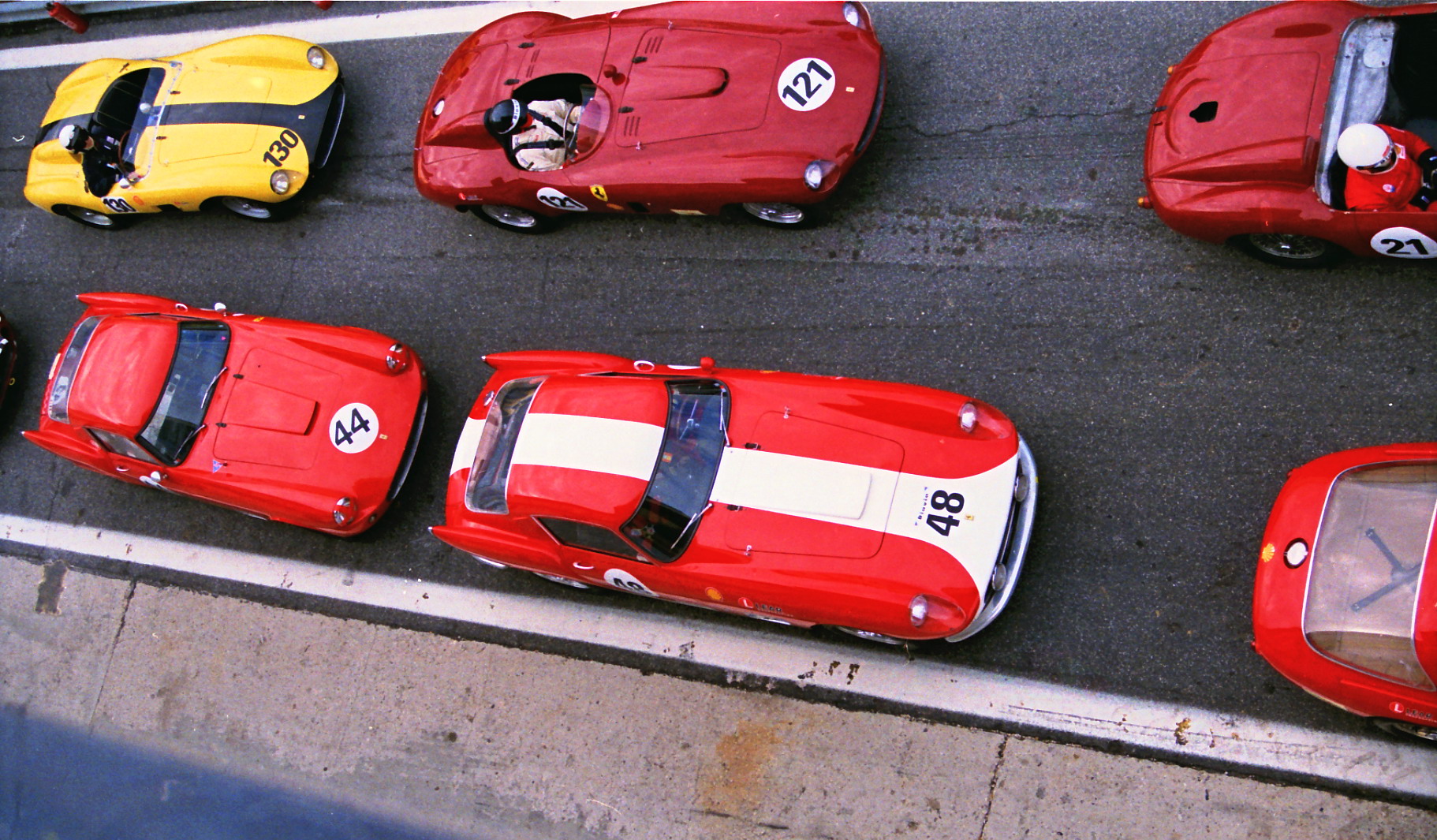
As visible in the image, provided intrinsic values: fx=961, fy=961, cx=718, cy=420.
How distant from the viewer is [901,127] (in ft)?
22.1

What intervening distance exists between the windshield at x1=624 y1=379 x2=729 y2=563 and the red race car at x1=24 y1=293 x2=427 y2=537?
6.77ft

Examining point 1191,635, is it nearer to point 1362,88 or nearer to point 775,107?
point 1362,88

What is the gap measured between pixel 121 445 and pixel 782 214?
4.73 metres

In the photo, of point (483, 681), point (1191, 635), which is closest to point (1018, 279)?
point (1191, 635)

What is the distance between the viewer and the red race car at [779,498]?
495cm

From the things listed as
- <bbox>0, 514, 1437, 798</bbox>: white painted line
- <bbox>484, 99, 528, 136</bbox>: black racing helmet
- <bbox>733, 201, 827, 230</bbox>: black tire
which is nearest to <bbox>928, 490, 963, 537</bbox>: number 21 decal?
<bbox>0, 514, 1437, 798</bbox>: white painted line

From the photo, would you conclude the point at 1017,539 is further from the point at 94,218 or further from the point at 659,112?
the point at 94,218

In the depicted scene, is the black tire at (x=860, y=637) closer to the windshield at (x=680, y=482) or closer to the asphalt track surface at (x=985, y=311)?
the asphalt track surface at (x=985, y=311)

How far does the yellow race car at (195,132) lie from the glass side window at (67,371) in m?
1.21

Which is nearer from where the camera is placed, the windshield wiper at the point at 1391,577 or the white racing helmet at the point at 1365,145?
the windshield wiper at the point at 1391,577

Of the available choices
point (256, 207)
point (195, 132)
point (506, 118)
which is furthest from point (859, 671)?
point (195, 132)

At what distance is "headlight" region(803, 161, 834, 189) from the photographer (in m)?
5.88

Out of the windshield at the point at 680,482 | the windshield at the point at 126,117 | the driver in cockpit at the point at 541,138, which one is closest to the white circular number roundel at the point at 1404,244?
the windshield at the point at 680,482

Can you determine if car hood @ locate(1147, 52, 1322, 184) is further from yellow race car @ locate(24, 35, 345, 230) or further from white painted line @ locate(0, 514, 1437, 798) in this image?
yellow race car @ locate(24, 35, 345, 230)
